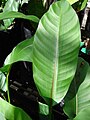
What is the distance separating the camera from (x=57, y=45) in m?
0.64

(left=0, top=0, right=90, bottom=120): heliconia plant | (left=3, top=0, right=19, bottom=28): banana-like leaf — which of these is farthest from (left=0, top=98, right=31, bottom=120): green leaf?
(left=3, top=0, right=19, bottom=28): banana-like leaf

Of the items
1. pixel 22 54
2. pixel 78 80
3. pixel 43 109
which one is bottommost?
pixel 43 109

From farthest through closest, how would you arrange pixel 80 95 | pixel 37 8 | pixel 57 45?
pixel 37 8, pixel 80 95, pixel 57 45

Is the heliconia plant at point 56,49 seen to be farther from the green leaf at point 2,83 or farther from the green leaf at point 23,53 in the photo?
the green leaf at point 2,83

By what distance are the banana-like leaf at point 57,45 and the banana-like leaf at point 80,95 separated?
12 cm

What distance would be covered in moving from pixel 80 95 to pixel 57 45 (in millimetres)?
202

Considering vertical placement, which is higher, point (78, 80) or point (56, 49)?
point (56, 49)

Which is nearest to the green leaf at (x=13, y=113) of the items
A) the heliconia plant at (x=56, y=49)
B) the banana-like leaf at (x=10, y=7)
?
the heliconia plant at (x=56, y=49)

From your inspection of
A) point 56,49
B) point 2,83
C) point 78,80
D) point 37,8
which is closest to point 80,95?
point 78,80

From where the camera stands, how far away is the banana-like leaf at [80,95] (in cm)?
76

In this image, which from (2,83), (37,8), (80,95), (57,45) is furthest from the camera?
(37,8)

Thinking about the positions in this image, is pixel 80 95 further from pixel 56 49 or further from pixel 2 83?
pixel 2 83

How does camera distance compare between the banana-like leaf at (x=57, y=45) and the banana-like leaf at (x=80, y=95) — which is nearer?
the banana-like leaf at (x=57, y=45)

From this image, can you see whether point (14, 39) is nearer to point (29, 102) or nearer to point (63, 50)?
point (29, 102)
